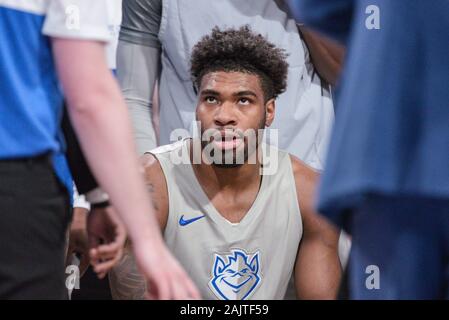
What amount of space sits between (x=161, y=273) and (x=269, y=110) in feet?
5.93

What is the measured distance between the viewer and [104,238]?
173cm

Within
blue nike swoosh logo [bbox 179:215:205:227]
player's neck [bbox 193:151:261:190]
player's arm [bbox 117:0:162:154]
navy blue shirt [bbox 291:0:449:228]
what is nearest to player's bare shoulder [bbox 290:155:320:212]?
player's neck [bbox 193:151:261:190]

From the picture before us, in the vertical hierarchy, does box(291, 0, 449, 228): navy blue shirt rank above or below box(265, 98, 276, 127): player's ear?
above

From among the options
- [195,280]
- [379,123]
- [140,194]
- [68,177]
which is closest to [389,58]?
[379,123]

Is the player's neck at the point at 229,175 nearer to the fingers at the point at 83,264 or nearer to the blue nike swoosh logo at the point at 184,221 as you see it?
the blue nike swoosh logo at the point at 184,221

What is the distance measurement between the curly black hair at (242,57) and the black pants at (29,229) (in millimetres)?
1588

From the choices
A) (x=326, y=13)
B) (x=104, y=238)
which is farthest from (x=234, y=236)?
(x=326, y=13)

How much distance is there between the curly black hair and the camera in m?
3.13

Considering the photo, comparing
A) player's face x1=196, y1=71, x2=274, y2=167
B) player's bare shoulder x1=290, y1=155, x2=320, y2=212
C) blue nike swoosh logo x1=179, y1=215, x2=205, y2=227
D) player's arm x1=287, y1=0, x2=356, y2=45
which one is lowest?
blue nike swoosh logo x1=179, y1=215, x2=205, y2=227

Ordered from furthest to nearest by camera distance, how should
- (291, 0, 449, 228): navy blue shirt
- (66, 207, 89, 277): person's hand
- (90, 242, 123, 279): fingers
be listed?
(66, 207, 89, 277): person's hand → (90, 242, 123, 279): fingers → (291, 0, 449, 228): navy blue shirt

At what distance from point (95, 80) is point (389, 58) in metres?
0.47

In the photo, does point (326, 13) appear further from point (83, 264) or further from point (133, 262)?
point (83, 264)

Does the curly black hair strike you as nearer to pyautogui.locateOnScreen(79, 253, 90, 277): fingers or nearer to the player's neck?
the player's neck

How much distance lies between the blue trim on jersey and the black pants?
30 millimetres
